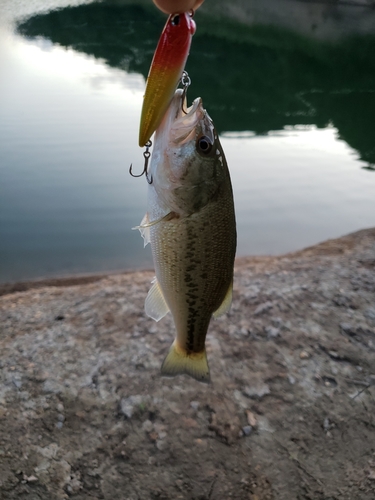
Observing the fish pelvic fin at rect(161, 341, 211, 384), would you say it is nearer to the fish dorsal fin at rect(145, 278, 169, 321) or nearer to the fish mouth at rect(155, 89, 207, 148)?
the fish dorsal fin at rect(145, 278, 169, 321)

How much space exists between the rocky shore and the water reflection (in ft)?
27.7

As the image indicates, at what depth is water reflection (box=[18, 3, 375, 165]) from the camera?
14633 mm

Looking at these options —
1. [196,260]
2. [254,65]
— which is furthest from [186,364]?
[254,65]

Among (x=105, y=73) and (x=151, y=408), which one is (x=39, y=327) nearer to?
(x=151, y=408)

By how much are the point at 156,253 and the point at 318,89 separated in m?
18.2

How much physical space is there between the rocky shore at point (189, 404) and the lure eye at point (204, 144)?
2051 millimetres

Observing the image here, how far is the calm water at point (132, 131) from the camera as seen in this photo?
23.6 feet

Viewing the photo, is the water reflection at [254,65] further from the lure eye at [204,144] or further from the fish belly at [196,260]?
the lure eye at [204,144]

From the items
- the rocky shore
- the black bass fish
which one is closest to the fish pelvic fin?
the black bass fish

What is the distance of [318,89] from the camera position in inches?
706

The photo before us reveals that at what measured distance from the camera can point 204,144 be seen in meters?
1.71

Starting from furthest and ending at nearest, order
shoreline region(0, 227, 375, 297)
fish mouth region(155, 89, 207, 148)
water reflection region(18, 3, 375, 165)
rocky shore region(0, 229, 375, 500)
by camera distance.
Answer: water reflection region(18, 3, 375, 165) → shoreline region(0, 227, 375, 297) → rocky shore region(0, 229, 375, 500) → fish mouth region(155, 89, 207, 148)

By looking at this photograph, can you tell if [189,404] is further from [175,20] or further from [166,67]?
[175,20]

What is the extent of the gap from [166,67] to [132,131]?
32.7 feet
